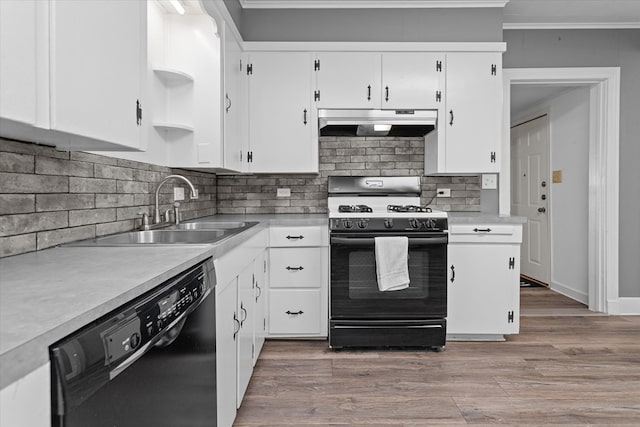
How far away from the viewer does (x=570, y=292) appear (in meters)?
4.20

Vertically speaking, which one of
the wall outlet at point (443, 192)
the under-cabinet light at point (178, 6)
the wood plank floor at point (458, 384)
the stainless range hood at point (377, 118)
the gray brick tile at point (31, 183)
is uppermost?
the under-cabinet light at point (178, 6)

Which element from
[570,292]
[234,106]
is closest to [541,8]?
[234,106]

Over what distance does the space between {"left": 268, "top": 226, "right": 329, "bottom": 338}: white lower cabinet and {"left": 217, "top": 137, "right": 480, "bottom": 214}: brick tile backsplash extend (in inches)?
25.1

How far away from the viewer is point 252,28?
10.6ft

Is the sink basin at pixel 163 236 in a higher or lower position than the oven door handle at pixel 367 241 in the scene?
higher

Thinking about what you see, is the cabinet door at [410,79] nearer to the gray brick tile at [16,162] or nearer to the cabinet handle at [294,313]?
the cabinet handle at [294,313]

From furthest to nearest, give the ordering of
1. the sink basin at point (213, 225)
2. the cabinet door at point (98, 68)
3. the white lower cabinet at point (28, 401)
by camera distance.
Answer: the sink basin at point (213, 225)
the cabinet door at point (98, 68)
the white lower cabinet at point (28, 401)

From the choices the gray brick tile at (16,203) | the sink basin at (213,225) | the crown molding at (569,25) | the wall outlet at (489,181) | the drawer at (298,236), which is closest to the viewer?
the gray brick tile at (16,203)

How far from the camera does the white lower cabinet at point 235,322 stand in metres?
1.54

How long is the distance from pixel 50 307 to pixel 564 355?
294cm

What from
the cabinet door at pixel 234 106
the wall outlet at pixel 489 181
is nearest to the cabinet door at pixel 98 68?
the cabinet door at pixel 234 106

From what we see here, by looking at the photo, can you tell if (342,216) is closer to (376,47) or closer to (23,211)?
(376,47)

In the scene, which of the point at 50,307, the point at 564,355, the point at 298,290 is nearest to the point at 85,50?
the point at 50,307

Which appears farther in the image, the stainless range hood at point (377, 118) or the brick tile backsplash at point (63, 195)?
the stainless range hood at point (377, 118)
